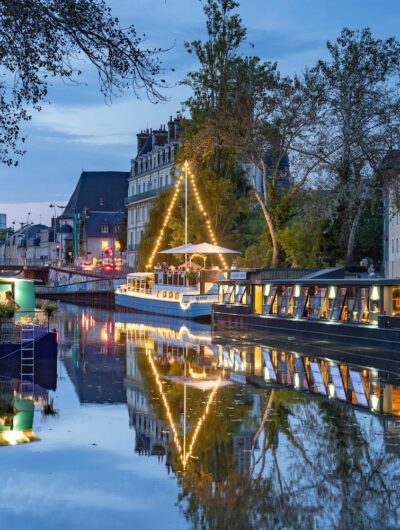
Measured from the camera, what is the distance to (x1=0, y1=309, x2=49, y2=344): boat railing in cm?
2717

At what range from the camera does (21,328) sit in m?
27.6

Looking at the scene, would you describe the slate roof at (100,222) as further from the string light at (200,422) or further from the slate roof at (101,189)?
the string light at (200,422)

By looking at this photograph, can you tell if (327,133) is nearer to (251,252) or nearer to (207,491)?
(251,252)

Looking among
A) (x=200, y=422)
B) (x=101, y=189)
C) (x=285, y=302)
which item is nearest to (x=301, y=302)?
(x=285, y=302)

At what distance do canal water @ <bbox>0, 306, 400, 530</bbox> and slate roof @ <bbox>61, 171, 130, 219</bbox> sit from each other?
13125 centimetres

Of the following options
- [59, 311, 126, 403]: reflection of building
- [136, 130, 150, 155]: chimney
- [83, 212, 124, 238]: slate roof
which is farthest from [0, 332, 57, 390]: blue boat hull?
[83, 212, 124, 238]: slate roof

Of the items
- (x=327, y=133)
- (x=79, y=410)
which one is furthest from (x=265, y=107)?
(x=79, y=410)

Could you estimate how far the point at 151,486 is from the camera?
13.3 meters

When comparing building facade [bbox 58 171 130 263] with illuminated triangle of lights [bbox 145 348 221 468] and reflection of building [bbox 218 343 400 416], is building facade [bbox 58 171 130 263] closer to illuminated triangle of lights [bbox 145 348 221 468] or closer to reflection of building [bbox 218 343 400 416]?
reflection of building [bbox 218 343 400 416]

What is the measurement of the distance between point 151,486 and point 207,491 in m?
0.79

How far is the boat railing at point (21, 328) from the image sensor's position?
27172 millimetres

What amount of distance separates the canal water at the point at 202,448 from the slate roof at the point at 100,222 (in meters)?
123

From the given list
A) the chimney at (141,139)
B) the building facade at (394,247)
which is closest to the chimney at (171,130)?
the chimney at (141,139)

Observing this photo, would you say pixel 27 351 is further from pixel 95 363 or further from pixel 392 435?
pixel 392 435
